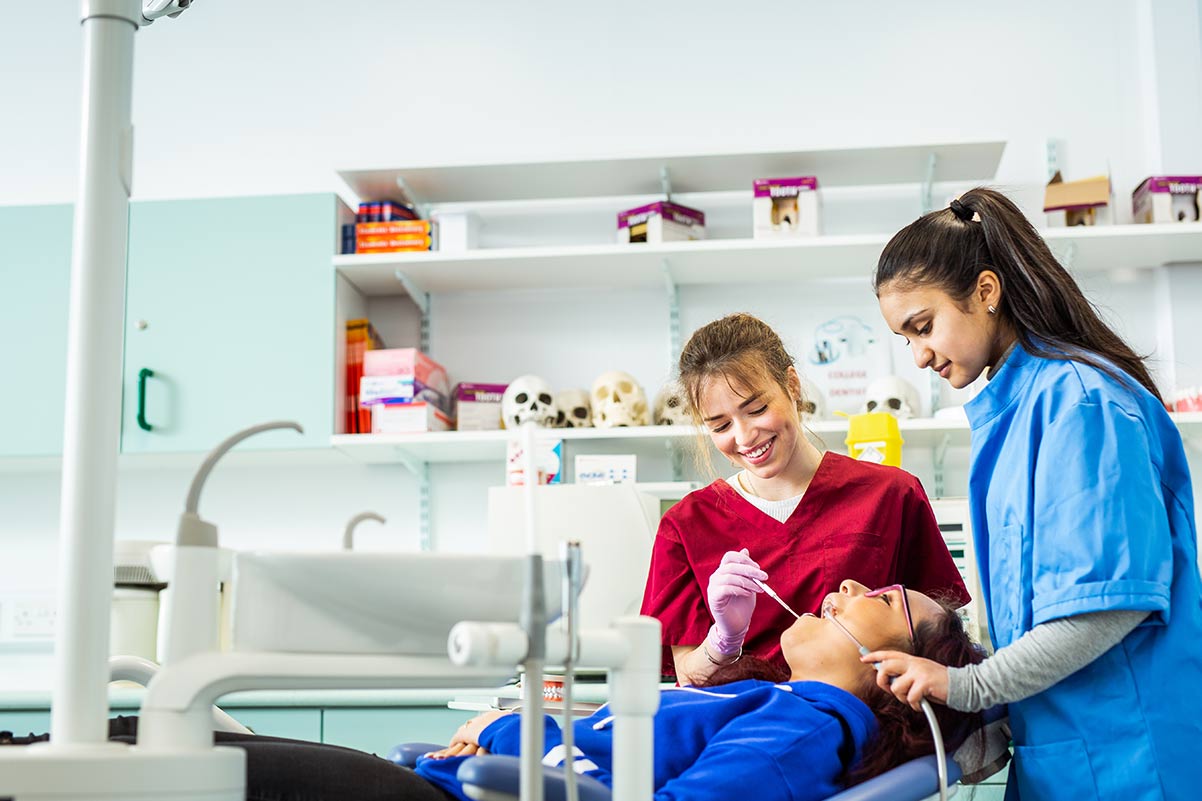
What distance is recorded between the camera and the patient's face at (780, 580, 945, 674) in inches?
62.5

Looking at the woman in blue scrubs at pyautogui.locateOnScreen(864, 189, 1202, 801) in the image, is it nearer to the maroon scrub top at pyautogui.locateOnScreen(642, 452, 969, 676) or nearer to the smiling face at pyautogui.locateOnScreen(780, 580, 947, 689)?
the smiling face at pyautogui.locateOnScreen(780, 580, 947, 689)

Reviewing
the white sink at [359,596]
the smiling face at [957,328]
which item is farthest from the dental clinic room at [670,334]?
the white sink at [359,596]

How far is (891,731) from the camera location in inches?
59.4

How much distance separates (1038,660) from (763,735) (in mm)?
311

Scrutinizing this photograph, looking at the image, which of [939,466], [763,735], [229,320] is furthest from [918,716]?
[229,320]

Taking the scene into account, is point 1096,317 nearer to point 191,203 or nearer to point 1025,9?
point 1025,9

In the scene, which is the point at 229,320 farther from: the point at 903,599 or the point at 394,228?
the point at 903,599

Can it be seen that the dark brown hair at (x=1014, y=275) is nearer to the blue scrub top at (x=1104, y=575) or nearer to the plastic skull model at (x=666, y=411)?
the blue scrub top at (x=1104, y=575)

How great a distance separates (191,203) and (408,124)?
2.19 feet

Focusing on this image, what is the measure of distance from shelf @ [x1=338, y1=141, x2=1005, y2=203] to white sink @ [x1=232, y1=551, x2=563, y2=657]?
2.25 meters

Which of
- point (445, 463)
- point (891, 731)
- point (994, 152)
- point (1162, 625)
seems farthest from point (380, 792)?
point (994, 152)

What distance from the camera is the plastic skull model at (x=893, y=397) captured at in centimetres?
300

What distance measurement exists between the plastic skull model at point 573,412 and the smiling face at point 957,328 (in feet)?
5.42

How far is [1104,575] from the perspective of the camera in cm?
133
